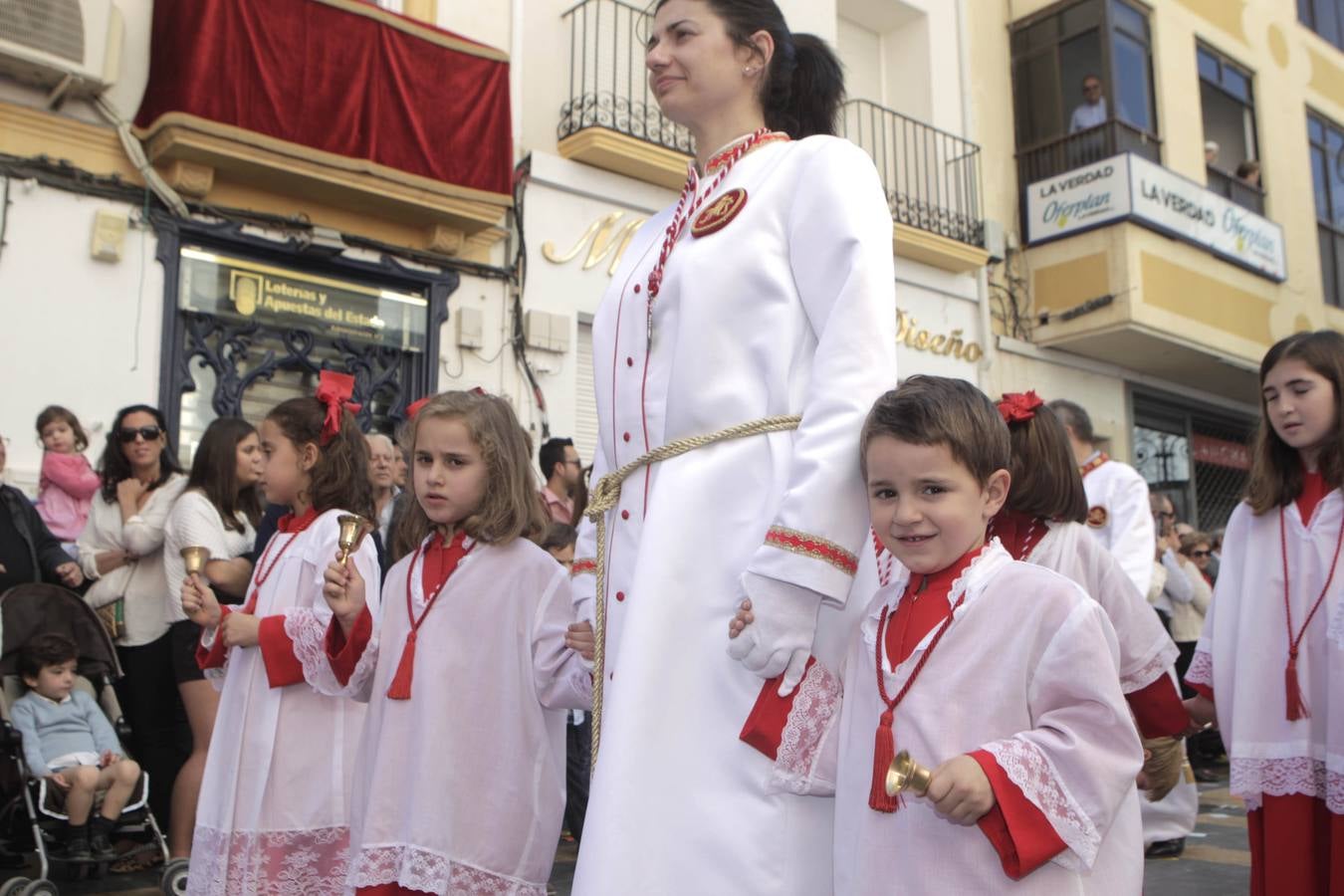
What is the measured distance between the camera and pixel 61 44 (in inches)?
293

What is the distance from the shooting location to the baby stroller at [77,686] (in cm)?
484

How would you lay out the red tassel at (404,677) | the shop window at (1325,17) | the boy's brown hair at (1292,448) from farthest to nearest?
the shop window at (1325,17) < the boy's brown hair at (1292,448) < the red tassel at (404,677)

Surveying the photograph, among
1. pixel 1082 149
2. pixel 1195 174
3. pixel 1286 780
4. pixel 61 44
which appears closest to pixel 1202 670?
pixel 1286 780

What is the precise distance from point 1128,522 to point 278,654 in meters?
4.02

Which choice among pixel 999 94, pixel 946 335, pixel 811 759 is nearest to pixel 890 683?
pixel 811 759

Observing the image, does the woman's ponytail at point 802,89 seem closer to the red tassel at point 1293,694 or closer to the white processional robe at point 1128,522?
the red tassel at point 1293,694

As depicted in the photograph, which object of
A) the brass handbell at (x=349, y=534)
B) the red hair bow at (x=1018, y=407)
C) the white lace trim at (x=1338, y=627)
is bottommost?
the white lace trim at (x=1338, y=627)

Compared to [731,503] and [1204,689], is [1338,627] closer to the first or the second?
[1204,689]

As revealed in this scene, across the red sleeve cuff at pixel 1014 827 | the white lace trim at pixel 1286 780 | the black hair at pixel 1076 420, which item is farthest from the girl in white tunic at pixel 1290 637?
A: the black hair at pixel 1076 420

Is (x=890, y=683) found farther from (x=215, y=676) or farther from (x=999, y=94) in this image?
(x=999, y=94)

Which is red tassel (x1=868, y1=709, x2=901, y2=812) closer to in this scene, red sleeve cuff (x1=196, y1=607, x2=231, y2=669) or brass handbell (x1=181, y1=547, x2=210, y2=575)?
brass handbell (x1=181, y1=547, x2=210, y2=575)

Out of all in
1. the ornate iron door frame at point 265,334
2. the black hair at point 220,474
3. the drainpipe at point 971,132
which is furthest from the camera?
the drainpipe at point 971,132

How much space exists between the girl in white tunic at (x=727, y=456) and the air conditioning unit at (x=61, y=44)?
6.25m

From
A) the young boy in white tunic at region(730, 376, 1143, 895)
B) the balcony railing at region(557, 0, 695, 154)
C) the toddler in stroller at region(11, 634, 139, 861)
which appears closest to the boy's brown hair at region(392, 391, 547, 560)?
the young boy in white tunic at region(730, 376, 1143, 895)
